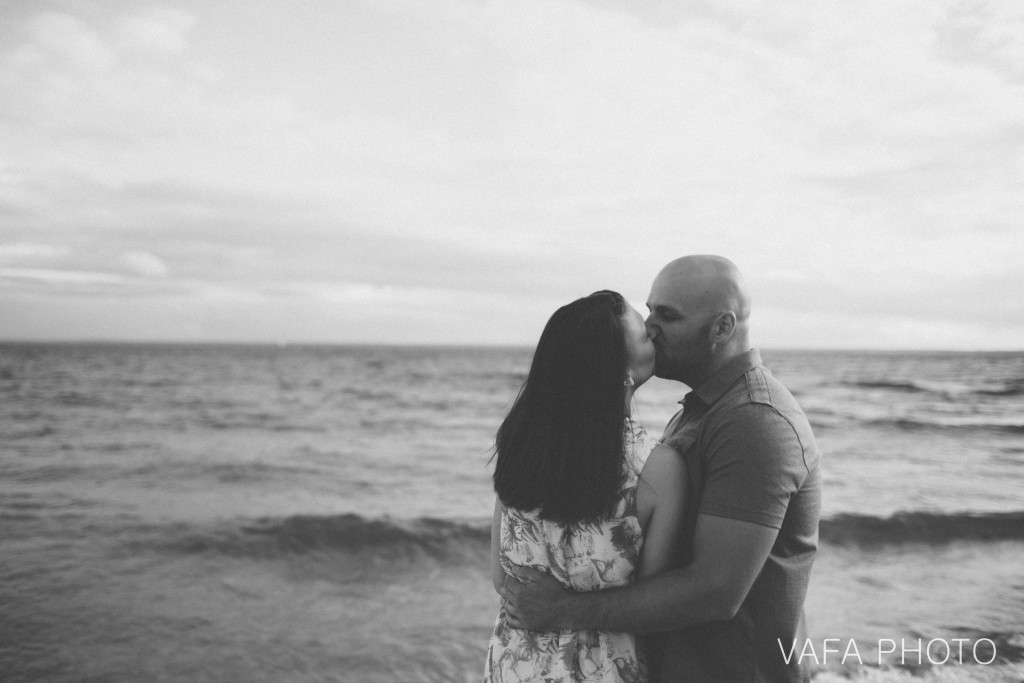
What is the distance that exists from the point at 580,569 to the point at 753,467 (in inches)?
25.1

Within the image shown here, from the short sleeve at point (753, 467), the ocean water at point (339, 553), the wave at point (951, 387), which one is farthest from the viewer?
the wave at point (951, 387)

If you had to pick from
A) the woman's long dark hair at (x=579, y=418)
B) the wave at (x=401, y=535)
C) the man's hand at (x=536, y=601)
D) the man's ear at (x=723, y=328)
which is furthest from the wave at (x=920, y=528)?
the woman's long dark hair at (x=579, y=418)

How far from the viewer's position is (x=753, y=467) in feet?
6.98

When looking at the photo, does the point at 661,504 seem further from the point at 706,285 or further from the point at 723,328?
the point at 706,285

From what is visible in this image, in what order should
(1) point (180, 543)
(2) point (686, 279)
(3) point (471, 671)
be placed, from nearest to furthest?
(2) point (686, 279)
(3) point (471, 671)
(1) point (180, 543)

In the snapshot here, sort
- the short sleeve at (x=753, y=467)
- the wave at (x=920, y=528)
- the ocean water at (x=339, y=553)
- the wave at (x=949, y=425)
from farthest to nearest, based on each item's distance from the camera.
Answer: the wave at (x=949, y=425) → the wave at (x=920, y=528) → the ocean water at (x=339, y=553) → the short sleeve at (x=753, y=467)

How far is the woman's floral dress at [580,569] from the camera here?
220cm

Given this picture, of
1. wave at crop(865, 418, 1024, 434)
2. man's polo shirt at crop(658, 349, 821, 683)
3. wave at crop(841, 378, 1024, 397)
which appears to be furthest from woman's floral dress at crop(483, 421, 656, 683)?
wave at crop(841, 378, 1024, 397)

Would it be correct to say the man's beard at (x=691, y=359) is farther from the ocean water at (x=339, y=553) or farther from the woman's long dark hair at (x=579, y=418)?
the ocean water at (x=339, y=553)

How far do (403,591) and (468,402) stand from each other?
19529 millimetres

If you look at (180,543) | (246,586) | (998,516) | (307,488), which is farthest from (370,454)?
(998,516)

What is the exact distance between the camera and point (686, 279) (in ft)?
8.42

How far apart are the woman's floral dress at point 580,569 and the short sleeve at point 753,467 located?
8.9 inches

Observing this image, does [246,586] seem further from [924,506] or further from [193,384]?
[193,384]
